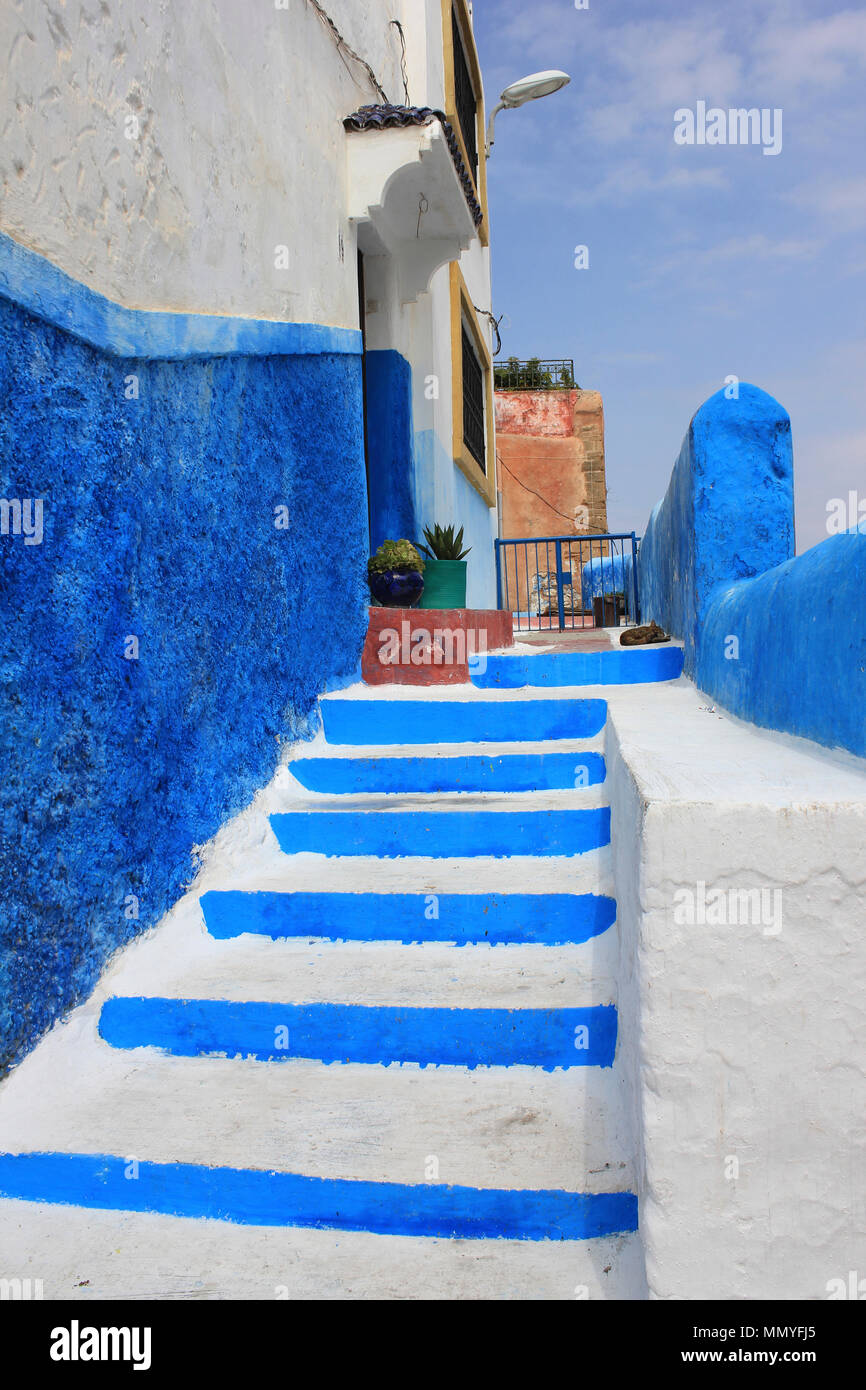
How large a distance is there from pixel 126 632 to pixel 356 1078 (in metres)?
1.54

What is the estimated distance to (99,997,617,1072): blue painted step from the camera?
2605 millimetres

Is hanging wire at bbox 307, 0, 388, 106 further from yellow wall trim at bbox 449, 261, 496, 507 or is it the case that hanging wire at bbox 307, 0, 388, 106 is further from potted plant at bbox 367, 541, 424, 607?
potted plant at bbox 367, 541, 424, 607

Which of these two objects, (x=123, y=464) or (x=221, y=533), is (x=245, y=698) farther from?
(x=123, y=464)

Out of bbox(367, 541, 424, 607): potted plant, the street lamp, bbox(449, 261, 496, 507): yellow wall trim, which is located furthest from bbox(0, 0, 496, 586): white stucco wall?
the street lamp

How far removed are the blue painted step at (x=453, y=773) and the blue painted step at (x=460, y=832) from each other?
364 millimetres

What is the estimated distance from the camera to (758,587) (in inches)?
134

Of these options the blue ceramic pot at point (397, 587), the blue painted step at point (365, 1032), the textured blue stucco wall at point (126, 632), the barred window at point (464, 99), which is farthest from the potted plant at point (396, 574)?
the barred window at point (464, 99)

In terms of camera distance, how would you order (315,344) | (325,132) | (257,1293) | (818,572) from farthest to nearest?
(325,132) → (315,344) → (818,572) → (257,1293)

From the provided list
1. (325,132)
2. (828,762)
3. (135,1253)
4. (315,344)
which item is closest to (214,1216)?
(135,1253)

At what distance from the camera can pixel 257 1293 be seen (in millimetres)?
2014

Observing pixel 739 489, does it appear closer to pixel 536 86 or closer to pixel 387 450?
pixel 387 450

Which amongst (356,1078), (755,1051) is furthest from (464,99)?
(755,1051)

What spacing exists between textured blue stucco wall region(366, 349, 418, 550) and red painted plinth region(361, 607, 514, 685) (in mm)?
1356

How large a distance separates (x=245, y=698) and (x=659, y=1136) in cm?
248
